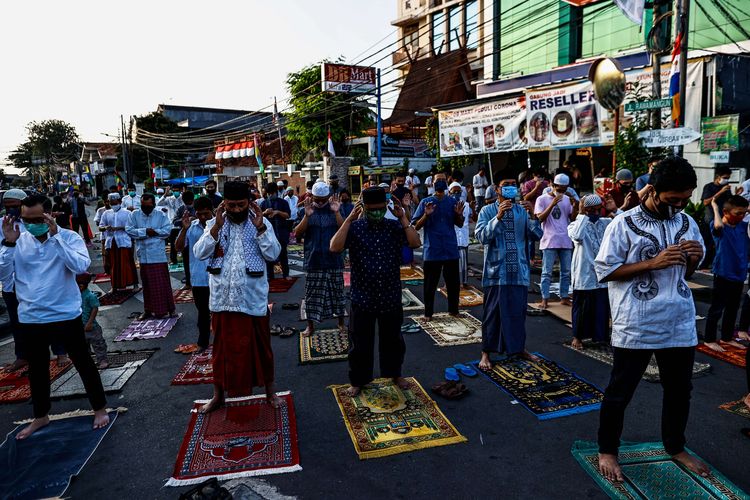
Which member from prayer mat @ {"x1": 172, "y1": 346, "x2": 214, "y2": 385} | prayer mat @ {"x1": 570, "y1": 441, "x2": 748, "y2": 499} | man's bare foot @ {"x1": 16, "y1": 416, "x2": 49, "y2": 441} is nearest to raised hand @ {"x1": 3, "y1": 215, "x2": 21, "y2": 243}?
man's bare foot @ {"x1": 16, "y1": 416, "x2": 49, "y2": 441}

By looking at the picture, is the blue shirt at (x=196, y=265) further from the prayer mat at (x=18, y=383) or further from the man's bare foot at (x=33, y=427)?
the man's bare foot at (x=33, y=427)

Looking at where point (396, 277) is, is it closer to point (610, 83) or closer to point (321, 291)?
point (321, 291)

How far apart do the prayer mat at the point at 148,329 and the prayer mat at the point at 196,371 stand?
1204mm

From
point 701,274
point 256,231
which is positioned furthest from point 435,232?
point 701,274

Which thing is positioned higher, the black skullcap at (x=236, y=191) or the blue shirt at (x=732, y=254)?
the black skullcap at (x=236, y=191)

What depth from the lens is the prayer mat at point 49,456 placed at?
3.12 meters

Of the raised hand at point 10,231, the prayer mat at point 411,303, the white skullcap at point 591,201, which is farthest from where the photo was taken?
the prayer mat at point 411,303

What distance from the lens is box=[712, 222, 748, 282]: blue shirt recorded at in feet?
17.2

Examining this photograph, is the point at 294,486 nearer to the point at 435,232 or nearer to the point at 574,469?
the point at 574,469

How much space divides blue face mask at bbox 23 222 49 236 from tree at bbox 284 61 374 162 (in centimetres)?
2438

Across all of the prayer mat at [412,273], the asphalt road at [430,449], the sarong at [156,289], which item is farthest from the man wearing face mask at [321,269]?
the prayer mat at [412,273]

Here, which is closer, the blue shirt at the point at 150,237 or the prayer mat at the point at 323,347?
the prayer mat at the point at 323,347

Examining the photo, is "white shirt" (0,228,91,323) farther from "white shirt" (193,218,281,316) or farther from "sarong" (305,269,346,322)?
"sarong" (305,269,346,322)

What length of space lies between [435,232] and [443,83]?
818 inches
